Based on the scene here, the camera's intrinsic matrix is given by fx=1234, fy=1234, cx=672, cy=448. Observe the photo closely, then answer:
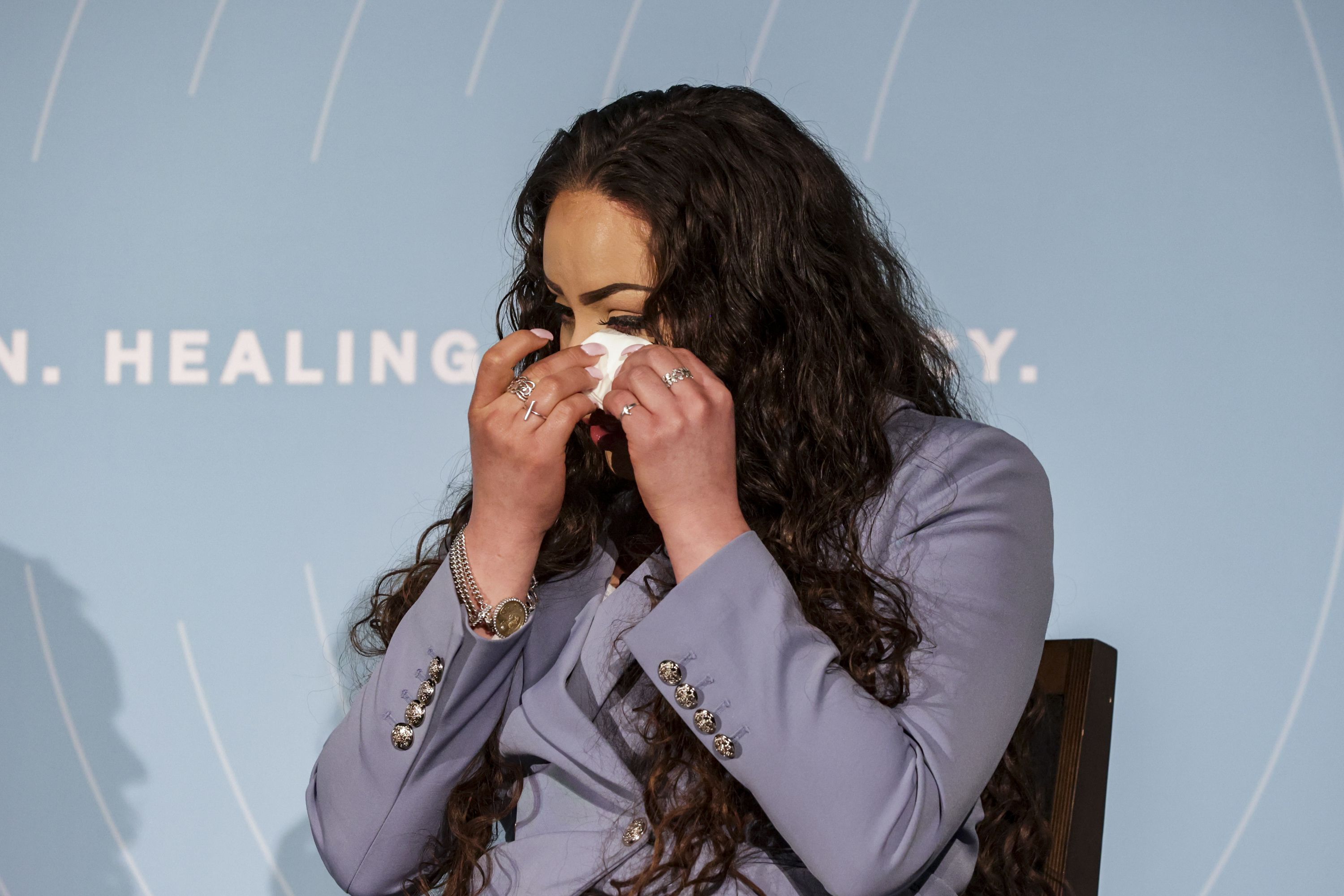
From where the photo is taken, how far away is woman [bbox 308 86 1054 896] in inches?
34.1

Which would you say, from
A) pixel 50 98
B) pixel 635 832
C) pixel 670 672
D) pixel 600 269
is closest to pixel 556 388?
pixel 600 269

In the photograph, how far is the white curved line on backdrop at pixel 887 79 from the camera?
5.25ft

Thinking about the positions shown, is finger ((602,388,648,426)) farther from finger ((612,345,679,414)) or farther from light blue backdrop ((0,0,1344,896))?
light blue backdrop ((0,0,1344,896))

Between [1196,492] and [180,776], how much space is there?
53.1 inches

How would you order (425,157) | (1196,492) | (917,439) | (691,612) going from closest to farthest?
(691,612), (917,439), (1196,492), (425,157)

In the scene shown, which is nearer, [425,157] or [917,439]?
[917,439]

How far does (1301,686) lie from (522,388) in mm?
1095

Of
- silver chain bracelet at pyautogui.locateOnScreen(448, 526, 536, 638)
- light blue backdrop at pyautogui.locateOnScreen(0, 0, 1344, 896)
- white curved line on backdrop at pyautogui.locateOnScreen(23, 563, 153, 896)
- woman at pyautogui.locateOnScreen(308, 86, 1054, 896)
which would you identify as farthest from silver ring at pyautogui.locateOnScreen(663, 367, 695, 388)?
white curved line on backdrop at pyautogui.locateOnScreen(23, 563, 153, 896)

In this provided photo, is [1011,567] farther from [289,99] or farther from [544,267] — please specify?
[289,99]

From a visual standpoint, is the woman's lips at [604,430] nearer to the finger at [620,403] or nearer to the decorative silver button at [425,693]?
the finger at [620,403]

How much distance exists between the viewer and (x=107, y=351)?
162cm

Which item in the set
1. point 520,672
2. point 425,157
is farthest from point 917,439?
point 425,157

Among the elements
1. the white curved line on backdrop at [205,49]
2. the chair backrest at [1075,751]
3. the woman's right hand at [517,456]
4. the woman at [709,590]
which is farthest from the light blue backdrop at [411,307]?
the woman's right hand at [517,456]

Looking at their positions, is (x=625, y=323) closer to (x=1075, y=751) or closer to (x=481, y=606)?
(x=481, y=606)
